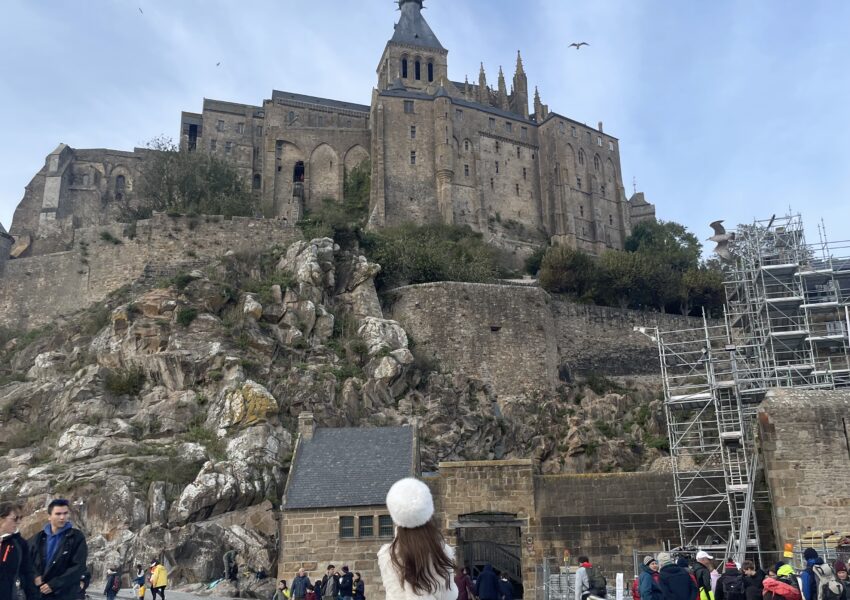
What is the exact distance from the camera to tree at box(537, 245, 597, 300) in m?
45.9

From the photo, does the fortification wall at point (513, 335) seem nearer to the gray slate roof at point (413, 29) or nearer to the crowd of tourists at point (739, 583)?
the crowd of tourists at point (739, 583)

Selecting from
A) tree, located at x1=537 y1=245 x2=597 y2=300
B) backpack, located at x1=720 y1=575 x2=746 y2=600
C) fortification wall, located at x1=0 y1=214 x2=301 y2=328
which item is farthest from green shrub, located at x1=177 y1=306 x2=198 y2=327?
backpack, located at x1=720 y1=575 x2=746 y2=600

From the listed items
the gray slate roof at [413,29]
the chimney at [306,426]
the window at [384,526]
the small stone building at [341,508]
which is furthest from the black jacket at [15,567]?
the gray slate roof at [413,29]

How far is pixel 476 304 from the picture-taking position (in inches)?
1453

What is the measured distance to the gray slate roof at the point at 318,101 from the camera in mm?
67312

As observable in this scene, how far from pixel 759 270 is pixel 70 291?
28266 mm

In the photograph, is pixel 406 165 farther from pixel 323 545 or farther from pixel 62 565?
pixel 62 565

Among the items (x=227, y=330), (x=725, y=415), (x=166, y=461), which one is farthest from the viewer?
(x=227, y=330)

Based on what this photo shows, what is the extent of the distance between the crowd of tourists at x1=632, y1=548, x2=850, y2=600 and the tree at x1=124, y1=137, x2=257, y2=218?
3541 cm

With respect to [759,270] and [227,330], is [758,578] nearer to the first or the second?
[759,270]

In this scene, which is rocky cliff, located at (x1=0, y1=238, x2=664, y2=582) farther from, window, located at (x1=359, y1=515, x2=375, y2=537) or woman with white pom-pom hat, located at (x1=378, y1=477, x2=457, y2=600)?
woman with white pom-pom hat, located at (x1=378, y1=477, x2=457, y2=600)

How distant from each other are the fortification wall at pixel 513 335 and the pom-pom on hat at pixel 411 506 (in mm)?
30142

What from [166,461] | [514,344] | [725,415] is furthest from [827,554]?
[514,344]

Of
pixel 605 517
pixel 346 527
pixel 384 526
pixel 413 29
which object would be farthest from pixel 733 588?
pixel 413 29
